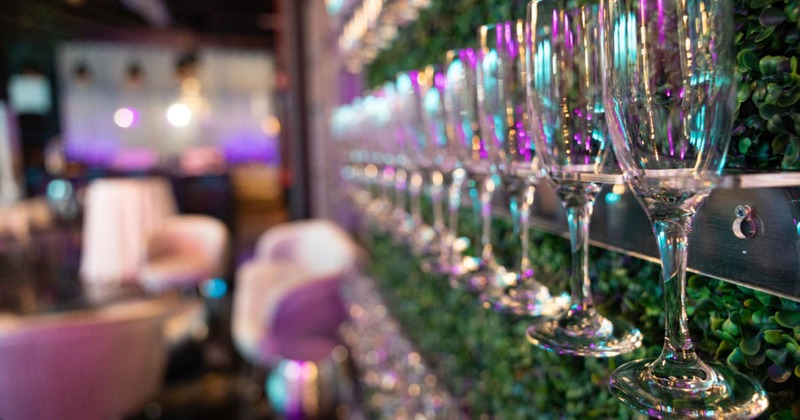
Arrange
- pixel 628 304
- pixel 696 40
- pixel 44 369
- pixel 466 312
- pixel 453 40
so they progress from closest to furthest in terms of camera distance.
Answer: pixel 696 40 < pixel 628 304 < pixel 453 40 < pixel 466 312 < pixel 44 369

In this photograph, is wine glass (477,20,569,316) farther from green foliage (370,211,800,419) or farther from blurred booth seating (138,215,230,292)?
blurred booth seating (138,215,230,292)

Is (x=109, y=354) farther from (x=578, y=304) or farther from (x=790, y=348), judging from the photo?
(x=790, y=348)

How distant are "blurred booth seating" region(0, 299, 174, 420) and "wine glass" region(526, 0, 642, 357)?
2096mm

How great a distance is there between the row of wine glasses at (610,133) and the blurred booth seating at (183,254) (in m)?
4.09

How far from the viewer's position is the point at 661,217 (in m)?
0.51

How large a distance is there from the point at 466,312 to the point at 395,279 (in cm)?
93

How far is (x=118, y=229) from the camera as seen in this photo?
487cm

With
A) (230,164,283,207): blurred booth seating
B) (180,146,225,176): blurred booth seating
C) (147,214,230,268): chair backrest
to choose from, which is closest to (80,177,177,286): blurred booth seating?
(147,214,230,268): chair backrest

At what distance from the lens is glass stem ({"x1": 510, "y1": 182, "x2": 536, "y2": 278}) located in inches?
32.5

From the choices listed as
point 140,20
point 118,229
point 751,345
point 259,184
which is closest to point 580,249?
point 751,345

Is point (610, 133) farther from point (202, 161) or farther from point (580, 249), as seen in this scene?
Answer: point (202, 161)

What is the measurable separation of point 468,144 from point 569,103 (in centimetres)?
30

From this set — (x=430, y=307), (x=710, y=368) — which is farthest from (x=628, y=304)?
(x=430, y=307)

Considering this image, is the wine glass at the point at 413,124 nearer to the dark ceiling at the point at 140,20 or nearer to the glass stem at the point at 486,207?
the glass stem at the point at 486,207
